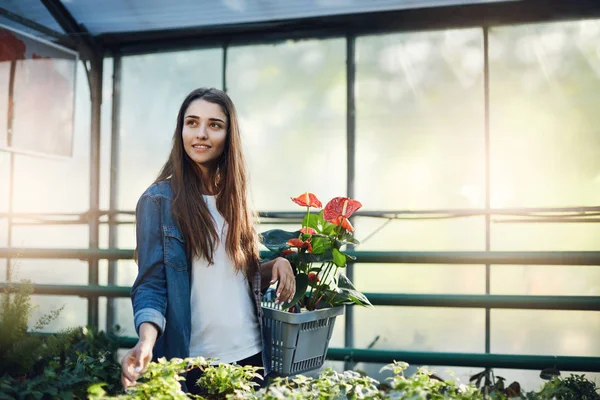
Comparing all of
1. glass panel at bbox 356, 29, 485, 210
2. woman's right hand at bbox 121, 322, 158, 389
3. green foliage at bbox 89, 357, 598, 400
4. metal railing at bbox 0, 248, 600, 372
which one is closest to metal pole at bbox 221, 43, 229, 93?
glass panel at bbox 356, 29, 485, 210

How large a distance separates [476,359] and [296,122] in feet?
11.4

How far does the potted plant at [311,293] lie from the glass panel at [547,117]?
149 inches

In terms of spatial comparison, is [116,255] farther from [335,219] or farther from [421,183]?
[421,183]

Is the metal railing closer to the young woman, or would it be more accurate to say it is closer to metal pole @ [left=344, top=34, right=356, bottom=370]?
the young woman

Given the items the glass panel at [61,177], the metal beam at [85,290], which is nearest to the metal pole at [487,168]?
the metal beam at [85,290]

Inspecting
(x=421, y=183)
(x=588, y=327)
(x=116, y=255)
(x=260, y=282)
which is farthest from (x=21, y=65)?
(x=588, y=327)

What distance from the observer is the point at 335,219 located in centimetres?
168

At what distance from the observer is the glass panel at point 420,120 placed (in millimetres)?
5262

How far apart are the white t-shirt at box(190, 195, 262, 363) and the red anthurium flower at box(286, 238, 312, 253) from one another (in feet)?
0.67

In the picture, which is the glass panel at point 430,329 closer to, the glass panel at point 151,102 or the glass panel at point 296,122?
the glass panel at point 296,122

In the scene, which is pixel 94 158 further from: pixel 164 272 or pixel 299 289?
pixel 299 289

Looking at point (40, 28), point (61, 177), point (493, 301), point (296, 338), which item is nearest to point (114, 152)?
point (61, 177)

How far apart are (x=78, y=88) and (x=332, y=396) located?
17.6ft

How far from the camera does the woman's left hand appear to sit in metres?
1.63
